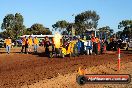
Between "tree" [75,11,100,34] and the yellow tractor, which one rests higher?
"tree" [75,11,100,34]

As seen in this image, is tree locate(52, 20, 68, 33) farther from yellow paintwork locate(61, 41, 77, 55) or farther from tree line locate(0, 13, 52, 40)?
yellow paintwork locate(61, 41, 77, 55)

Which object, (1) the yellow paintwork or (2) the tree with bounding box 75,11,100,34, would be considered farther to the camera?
(2) the tree with bounding box 75,11,100,34

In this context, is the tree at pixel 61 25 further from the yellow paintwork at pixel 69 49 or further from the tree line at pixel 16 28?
the yellow paintwork at pixel 69 49

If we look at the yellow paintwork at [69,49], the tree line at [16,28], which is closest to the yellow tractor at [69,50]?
the yellow paintwork at [69,49]

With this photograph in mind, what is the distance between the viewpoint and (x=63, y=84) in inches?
543

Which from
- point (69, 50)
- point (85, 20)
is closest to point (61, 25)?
point (85, 20)

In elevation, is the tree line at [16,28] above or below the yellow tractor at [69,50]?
above

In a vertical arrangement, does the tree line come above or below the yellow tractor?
above

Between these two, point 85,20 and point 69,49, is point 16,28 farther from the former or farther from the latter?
point 69,49

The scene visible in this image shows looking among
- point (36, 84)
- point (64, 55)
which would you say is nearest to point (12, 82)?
point (36, 84)

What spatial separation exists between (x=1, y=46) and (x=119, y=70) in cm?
3588

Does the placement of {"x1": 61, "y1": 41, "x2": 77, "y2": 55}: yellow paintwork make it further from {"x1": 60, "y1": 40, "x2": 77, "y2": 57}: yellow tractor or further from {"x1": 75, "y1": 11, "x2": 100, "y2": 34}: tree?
{"x1": 75, "y1": 11, "x2": 100, "y2": 34}: tree

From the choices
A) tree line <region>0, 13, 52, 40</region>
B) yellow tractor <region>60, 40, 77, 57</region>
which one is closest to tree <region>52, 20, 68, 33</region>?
tree line <region>0, 13, 52, 40</region>

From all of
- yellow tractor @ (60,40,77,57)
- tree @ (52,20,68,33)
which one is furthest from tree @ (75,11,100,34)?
yellow tractor @ (60,40,77,57)
